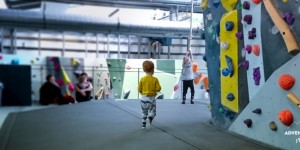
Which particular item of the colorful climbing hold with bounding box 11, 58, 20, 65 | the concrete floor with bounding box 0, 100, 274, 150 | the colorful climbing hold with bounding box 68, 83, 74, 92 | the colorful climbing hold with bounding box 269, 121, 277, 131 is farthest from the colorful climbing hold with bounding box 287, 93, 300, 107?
the colorful climbing hold with bounding box 11, 58, 20, 65

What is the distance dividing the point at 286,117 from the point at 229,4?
4.08 feet

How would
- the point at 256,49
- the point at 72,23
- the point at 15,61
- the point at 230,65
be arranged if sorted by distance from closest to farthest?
1. the point at 15,61
2. the point at 72,23
3. the point at 256,49
4. the point at 230,65

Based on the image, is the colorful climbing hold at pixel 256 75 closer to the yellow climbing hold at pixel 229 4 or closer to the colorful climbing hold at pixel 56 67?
the yellow climbing hold at pixel 229 4

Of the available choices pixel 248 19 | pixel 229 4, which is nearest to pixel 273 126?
pixel 248 19

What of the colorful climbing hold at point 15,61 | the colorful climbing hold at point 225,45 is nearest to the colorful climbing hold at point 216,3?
the colorful climbing hold at point 225,45

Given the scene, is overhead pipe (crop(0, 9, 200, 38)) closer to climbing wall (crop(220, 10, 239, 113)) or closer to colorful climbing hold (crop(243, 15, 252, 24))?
colorful climbing hold (crop(243, 15, 252, 24))

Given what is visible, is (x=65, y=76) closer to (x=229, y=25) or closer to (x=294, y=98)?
(x=294, y=98)

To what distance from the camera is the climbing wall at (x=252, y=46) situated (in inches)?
101

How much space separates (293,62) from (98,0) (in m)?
1.50

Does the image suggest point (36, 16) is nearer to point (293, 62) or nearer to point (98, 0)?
point (98, 0)

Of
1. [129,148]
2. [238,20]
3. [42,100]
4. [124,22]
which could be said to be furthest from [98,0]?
[238,20]

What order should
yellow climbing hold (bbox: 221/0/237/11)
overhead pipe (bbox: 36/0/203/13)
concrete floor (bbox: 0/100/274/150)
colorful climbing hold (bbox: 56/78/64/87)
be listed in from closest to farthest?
1. colorful climbing hold (bbox: 56/78/64/87)
2. overhead pipe (bbox: 36/0/203/13)
3. concrete floor (bbox: 0/100/274/150)
4. yellow climbing hold (bbox: 221/0/237/11)

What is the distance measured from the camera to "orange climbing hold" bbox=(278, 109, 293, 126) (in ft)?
7.35

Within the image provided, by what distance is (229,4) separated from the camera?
296 centimetres
